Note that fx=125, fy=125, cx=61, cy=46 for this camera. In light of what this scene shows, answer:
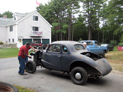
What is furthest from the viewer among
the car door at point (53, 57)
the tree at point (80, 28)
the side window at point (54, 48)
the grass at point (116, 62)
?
the tree at point (80, 28)

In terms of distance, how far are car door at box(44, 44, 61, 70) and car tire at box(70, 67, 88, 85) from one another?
0.90 metres

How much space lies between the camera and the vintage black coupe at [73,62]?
17.2ft

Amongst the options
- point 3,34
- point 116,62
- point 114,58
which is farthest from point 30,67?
point 3,34

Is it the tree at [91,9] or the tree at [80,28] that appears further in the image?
the tree at [80,28]

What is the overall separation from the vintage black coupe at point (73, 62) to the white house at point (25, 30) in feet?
76.5

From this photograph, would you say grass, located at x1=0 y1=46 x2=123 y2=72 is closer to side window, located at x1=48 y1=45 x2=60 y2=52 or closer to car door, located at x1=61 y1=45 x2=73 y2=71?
car door, located at x1=61 y1=45 x2=73 y2=71

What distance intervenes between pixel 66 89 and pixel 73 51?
1801 millimetres

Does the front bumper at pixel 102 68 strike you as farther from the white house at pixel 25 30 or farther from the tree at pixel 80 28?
the tree at pixel 80 28

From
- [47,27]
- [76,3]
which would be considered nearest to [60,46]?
[47,27]

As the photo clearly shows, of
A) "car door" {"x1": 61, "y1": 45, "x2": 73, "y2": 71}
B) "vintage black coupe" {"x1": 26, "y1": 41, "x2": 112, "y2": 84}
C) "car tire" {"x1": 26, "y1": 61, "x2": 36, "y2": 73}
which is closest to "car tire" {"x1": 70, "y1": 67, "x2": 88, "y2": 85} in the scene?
"vintage black coupe" {"x1": 26, "y1": 41, "x2": 112, "y2": 84}

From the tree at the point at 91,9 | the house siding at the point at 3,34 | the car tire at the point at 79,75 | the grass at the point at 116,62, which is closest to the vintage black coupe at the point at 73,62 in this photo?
the car tire at the point at 79,75

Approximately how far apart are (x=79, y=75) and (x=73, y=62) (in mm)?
640

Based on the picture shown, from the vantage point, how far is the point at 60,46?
6.28 meters

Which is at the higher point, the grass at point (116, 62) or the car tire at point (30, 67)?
the car tire at point (30, 67)
